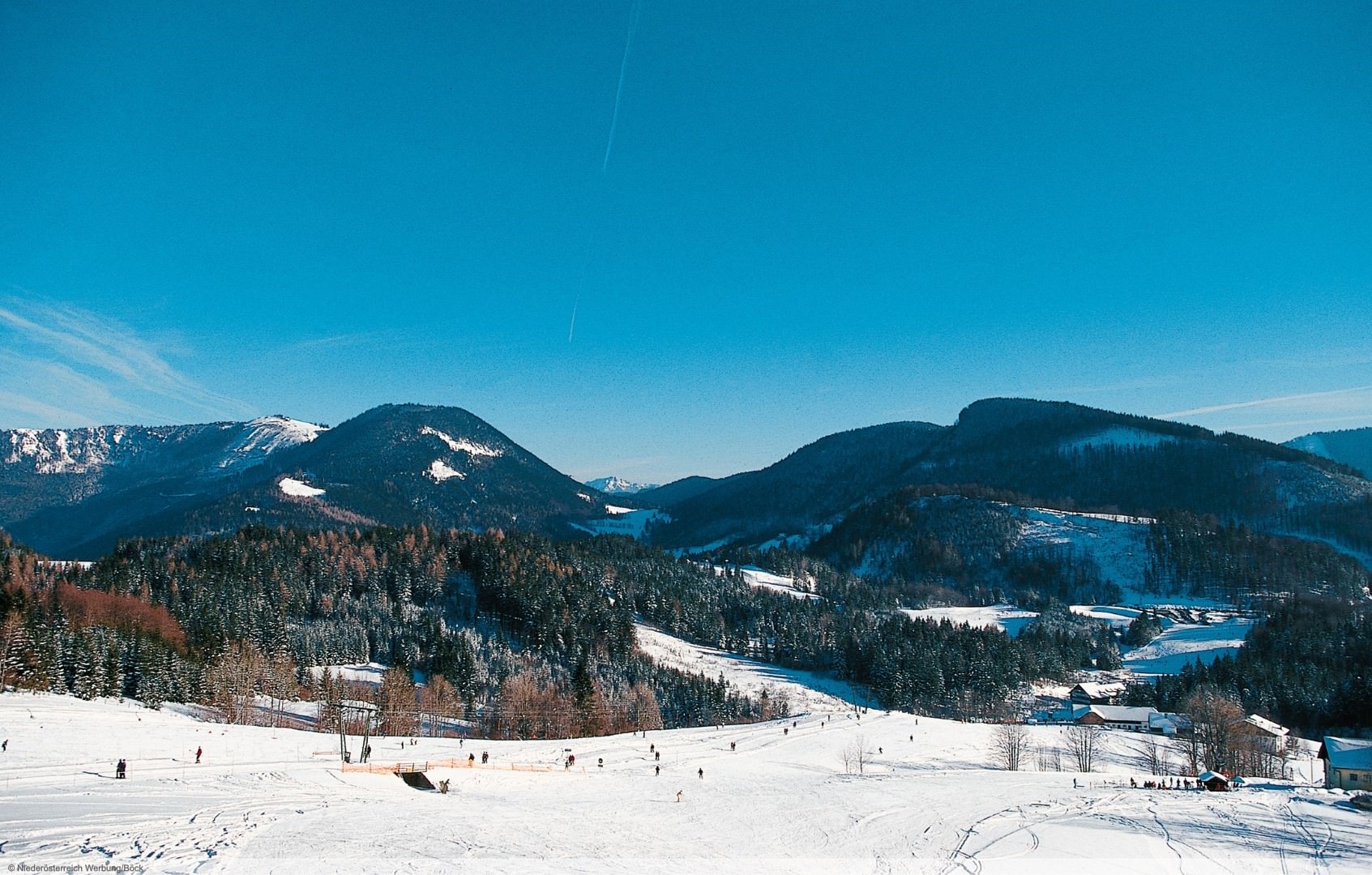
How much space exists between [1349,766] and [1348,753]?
1343 millimetres

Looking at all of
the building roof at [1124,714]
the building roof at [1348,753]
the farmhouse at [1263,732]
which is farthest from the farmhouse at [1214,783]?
the building roof at [1124,714]

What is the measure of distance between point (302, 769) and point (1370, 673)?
13057 cm

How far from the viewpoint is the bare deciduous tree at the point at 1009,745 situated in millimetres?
80938

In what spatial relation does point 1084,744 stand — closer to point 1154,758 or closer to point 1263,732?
point 1154,758

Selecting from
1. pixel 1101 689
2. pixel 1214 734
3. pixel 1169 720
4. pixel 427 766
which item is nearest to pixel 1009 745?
pixel 1214 734

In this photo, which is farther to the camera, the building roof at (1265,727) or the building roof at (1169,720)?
the building roof at (1169,720)

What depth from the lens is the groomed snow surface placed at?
107 feet

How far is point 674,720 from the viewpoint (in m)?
117

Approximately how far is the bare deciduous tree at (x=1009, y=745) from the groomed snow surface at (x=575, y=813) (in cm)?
1130

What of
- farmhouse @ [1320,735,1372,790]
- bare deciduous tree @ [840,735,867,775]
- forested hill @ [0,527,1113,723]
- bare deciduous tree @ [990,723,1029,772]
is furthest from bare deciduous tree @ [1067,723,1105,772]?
forested hill @ [0,527,1113,723]

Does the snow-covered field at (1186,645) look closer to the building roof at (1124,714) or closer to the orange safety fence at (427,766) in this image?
the building roof at (1124,714)

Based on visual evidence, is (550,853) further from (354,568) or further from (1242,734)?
(354,568)

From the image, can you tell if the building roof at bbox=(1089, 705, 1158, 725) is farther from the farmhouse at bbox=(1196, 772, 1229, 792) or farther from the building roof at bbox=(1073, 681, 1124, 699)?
the farmhouse at bbox=(1196, 772, 1229, 792)

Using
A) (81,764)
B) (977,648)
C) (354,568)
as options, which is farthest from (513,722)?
(977,648)
